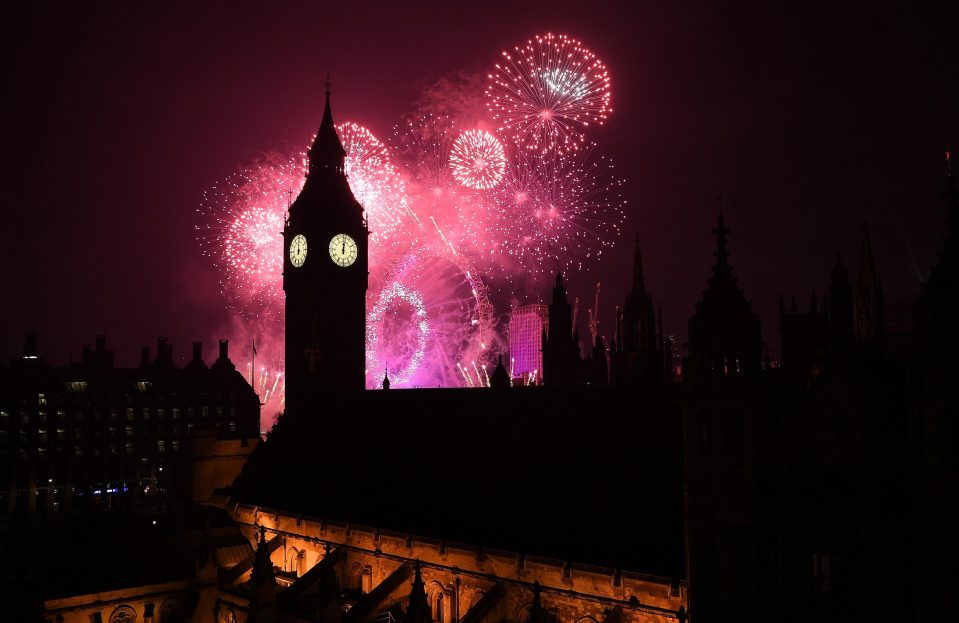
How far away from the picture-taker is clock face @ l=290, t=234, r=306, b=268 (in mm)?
56562

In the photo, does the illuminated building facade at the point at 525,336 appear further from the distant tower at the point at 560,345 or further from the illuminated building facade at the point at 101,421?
the distant tower at the point at 560,345

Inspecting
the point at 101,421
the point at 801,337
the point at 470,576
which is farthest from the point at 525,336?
the point at 470,576

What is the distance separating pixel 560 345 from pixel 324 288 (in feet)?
103

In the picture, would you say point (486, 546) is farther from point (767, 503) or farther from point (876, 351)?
point (876, 351)

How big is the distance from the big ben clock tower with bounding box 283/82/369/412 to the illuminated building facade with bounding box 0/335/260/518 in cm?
4707

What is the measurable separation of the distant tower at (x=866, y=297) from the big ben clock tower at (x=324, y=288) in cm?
3249

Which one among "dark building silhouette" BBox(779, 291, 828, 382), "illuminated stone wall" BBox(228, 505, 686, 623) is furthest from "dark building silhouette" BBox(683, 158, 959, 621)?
"dark building silhouette" BBox(779, 291, 828, 382)

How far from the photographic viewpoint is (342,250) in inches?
2240

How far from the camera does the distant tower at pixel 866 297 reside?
3859 cm

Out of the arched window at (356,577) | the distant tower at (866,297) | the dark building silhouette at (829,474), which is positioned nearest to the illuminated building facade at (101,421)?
the arched window at (356,577)

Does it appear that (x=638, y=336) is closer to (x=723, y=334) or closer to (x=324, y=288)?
(x=723, y=334)

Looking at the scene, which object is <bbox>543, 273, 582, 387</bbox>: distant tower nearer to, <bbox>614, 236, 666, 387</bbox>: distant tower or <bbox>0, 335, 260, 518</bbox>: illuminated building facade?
<bbox>614, 236, 666, 387</bbox>: distant tower

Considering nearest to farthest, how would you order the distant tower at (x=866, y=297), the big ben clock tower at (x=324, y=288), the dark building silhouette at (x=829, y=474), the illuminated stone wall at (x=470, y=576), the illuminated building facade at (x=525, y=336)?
the dark building silhouette at (x=829, y=474) → the illuminated stone wall at (x=470, y=576) → the distant tower at (x=866, y=297) → the big ben clock tower at (x=324, y=288) → the illuminated building facade at (x=525, y=336)

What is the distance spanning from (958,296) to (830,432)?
429cm
